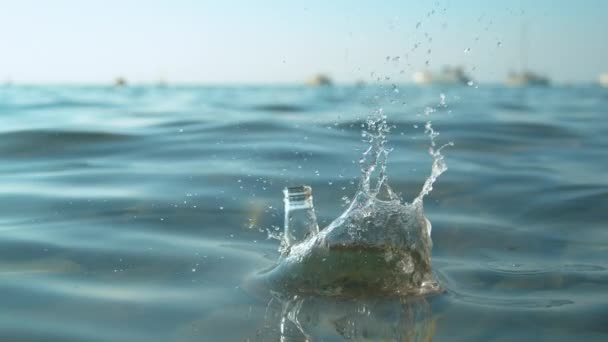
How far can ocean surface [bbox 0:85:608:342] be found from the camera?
7.97ft

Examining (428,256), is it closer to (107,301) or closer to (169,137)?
(107,301)

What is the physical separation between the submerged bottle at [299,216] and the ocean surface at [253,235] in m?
0.20

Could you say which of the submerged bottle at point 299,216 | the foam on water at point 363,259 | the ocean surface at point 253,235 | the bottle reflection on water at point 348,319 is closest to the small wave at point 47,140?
the ocean surface at point 253,235

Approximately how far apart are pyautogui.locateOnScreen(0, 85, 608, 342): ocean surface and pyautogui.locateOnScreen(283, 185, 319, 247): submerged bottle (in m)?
0.20

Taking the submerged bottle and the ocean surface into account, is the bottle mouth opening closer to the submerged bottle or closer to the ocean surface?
the submerged bottle

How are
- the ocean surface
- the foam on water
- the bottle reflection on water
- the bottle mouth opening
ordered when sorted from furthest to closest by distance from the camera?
the bottle mouth opening
the foam on water
the ocean surface
the bottle reflection on water

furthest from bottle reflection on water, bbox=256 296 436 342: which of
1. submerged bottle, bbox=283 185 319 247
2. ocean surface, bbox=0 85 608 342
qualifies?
submerged bottle, bbox=283 185 319 247

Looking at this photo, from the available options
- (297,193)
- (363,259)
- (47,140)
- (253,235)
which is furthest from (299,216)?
(47,140)

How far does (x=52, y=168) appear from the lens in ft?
18.7

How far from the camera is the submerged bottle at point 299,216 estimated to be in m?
3.04

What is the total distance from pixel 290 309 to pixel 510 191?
2.73m

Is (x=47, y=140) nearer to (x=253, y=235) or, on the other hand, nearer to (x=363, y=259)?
(x=253, y=235)

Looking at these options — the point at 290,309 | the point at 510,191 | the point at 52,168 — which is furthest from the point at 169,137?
the point at 290,309

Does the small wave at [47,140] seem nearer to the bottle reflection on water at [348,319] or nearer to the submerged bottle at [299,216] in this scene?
the submerged bottle at [299,216]
